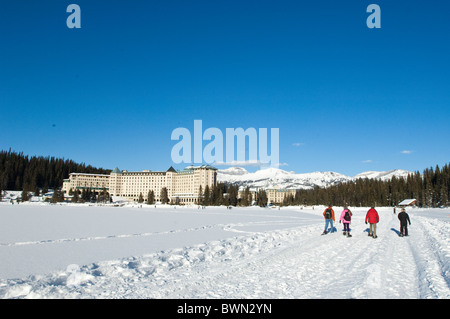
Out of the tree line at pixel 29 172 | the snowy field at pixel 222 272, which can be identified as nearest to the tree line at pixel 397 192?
the snowy field at pixel 222 272

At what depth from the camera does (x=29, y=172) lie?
164 m

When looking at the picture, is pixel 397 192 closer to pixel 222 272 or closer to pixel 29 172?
pixel 222 272

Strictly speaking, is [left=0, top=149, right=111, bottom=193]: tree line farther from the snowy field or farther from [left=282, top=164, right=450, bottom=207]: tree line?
the snowy field

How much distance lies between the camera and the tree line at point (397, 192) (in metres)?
95.2

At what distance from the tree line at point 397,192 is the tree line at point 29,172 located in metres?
138

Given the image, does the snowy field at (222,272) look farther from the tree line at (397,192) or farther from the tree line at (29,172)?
the tree line at (29,172)

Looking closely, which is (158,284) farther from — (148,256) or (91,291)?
(148,256)

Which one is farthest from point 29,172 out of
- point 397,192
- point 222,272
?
point 222,272

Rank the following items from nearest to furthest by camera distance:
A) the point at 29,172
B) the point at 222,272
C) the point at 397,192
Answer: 1. the point at 222,272
2. the point at 397,192
3. the point at 29,172

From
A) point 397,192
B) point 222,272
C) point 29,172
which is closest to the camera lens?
point 222,272

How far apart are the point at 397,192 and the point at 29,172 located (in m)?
168

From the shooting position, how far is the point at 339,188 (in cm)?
14038
